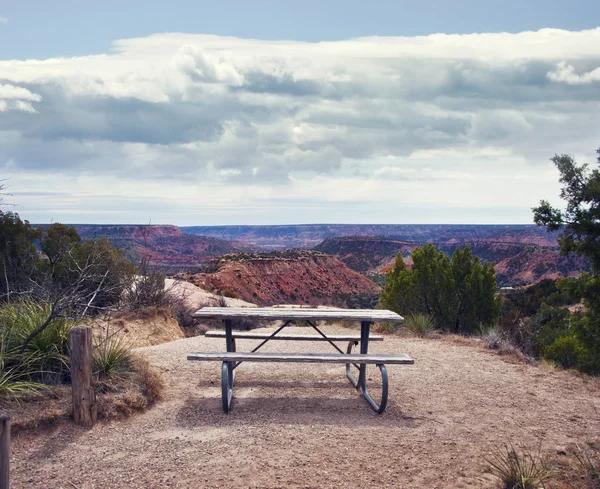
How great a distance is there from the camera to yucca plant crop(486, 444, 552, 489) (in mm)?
3789

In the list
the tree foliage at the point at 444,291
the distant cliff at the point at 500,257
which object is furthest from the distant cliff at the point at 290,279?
the tree foliage at the point at 444,291

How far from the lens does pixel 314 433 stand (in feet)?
15.9

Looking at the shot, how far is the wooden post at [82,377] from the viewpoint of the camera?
15.8 ft

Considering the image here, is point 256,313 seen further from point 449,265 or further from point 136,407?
point 449,265

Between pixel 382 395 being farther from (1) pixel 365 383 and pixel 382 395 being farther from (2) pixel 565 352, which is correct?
(2) pixel 565 352

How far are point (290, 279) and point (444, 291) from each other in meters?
31.8

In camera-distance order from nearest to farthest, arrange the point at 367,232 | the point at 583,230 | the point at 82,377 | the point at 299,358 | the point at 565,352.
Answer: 1. the point at 82,377
2. the point at 299,358
3. the point at 583,230
4. the point at 565,352
5. the point at 367,232

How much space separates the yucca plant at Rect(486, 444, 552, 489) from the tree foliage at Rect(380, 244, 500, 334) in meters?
10.5

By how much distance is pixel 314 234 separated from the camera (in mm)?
153625

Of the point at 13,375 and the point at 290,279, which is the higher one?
the point at 13,375

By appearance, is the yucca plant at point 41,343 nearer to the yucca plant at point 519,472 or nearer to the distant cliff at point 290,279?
the yucca plant at point 519,472

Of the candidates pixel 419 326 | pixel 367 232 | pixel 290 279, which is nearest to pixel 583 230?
pixel 419 326

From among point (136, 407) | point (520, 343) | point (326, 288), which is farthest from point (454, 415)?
point (326, 288)

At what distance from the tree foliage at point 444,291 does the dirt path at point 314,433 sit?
7.35m
